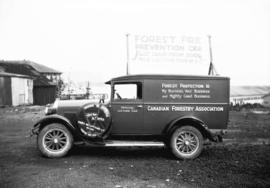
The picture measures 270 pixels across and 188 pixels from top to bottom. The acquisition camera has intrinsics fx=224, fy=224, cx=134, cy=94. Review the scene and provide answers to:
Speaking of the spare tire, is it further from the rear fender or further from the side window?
the rear fender

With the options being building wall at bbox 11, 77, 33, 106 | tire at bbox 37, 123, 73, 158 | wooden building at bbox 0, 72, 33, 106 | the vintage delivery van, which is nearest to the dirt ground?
tire at bbox 37, 123, 73, 158

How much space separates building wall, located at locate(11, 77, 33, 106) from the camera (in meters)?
26.5

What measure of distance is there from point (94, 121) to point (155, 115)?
149cm

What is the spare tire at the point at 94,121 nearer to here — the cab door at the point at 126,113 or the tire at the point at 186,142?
the cab door at the point at 126,113

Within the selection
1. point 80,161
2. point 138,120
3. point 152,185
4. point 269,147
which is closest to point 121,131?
point 138,120

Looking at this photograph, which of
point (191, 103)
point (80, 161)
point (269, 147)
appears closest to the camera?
point (80, 161)

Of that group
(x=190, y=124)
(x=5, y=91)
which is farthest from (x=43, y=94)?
(x=190, y=124)

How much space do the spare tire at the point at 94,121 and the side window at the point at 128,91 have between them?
1.58 ft

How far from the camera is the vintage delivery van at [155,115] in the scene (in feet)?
17.7

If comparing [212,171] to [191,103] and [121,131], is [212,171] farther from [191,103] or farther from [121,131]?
[121,131]

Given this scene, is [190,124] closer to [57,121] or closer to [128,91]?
[128,91]

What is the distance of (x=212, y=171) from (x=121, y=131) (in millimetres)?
2244

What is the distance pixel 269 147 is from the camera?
20.4 ft

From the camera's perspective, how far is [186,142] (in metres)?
5.38
